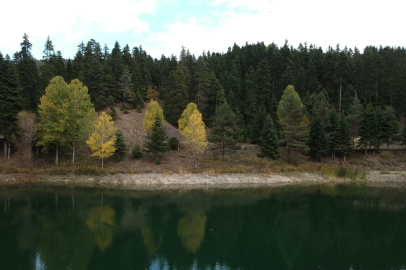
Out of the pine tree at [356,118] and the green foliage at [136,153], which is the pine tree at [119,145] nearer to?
the green foliage at [136,153]

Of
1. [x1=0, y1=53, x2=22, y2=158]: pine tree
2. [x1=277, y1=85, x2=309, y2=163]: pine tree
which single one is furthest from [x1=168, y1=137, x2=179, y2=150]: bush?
[x1=0, y1=53, x2=22, y2=158]: pine tree

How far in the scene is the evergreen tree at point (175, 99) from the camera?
56253 millimetres

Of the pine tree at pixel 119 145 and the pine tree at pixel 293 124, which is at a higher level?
the pine tree at pixel 293 124

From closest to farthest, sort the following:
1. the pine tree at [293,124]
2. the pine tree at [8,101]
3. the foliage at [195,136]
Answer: the pine tree at [8,101] < the foliage at [195,136] < the pine tree at [293,124]

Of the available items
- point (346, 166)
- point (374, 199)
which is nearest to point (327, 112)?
point (346, 166)

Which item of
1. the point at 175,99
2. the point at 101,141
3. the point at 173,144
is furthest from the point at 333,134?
the point at 101,141

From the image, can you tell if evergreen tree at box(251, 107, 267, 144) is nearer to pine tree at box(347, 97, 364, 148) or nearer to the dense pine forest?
the dense pine forest

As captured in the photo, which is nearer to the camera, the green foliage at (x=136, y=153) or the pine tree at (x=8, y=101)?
the pine tree at (x=8, y=101)

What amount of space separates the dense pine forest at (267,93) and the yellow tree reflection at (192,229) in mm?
20403

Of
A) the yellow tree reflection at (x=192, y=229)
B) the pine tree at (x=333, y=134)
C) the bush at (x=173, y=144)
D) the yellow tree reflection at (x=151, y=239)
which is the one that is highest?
the pine tree at (x=333, y=134)

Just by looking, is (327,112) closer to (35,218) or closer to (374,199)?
(374,199)

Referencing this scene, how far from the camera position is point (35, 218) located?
67.6ft

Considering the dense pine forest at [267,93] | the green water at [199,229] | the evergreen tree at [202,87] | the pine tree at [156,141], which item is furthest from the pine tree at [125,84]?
the green water at [199,229]

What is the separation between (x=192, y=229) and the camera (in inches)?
742
